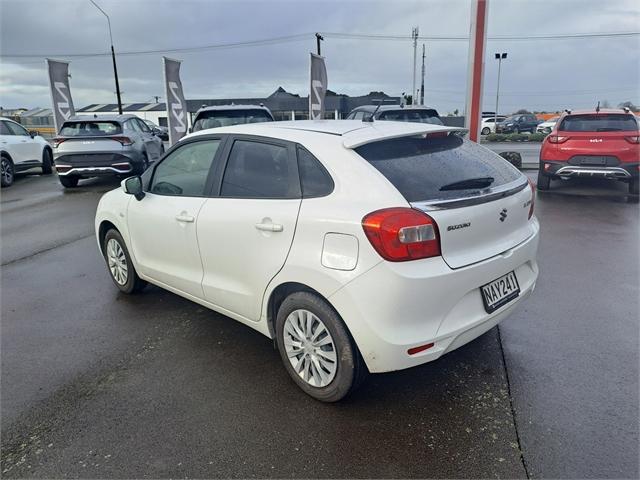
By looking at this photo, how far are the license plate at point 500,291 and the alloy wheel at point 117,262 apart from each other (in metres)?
3.38

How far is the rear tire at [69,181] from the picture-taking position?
12.2 meters

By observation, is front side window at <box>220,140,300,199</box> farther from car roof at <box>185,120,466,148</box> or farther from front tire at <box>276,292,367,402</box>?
front tire at <box>276,292,367,402</box>

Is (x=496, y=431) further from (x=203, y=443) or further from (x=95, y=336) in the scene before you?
(x=95, y=336)

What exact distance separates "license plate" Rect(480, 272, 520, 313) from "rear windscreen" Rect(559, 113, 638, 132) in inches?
303

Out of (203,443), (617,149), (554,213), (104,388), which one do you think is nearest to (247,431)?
(203,443)

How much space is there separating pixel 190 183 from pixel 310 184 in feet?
4.28

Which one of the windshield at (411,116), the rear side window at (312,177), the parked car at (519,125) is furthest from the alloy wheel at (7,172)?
the parked car at (519,125)

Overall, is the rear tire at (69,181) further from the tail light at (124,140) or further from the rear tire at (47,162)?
the rear tire at (47,162)

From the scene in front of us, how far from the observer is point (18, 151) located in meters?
13.7

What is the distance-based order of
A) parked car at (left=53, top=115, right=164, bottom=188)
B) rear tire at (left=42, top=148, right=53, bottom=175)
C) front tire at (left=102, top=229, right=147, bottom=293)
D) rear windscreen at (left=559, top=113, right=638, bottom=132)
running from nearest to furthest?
front tire at (left=102, top=229, right=147, bottom=293), rear windscreen at (left=559, top=113, right=638, bottom=132), parked car at (left=53, top=115, right=164, bottom=188), rear tire at (left=42, top=148, right=53, bottom=175)

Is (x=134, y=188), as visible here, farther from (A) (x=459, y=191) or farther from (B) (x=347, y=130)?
(A) (x=459, y=191)

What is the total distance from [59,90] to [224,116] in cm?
1106

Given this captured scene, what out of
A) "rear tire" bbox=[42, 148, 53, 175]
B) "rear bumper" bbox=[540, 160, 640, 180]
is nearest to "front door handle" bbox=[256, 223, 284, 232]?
"rear bumper" bbox=[540, 160, 640, 180]

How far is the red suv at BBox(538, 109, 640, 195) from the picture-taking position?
29.5 feet
